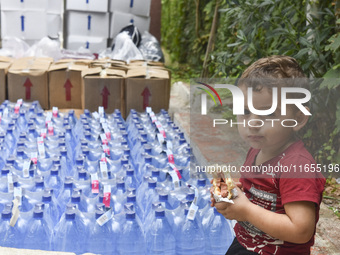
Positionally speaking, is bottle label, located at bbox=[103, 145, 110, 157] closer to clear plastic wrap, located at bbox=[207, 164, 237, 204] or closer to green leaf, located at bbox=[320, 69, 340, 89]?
green leaf, located at bbox=[320, 69, 340, 89]

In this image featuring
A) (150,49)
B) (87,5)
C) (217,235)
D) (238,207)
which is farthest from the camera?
(87,5)

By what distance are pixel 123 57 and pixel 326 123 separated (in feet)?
11.6

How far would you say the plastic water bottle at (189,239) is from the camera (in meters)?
2.32

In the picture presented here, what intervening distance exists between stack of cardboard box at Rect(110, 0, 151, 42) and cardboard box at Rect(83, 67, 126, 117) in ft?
9.60

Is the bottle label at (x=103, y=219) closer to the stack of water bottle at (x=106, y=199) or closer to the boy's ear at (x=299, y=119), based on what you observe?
the stack of water bottle at (x=106, y=199)

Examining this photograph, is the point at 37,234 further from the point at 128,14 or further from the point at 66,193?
the point at 128,14

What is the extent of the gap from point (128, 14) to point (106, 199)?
5659mm

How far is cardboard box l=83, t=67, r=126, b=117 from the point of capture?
475cm

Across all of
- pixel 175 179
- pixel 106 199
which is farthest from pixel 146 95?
pixel 106 199

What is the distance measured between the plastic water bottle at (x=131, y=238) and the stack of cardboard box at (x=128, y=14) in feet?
18.6

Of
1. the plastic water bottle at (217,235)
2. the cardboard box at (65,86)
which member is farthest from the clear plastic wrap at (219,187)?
the cardboard box at (65,86)

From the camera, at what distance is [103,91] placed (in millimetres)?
4770

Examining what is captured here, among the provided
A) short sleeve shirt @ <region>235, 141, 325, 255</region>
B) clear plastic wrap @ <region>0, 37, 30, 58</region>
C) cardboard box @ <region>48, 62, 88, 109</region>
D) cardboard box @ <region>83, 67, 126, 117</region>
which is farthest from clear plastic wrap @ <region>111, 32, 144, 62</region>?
short sleeve shirt @ <region>235, 141, 325, 255</region>

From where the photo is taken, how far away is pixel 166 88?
191 inches
